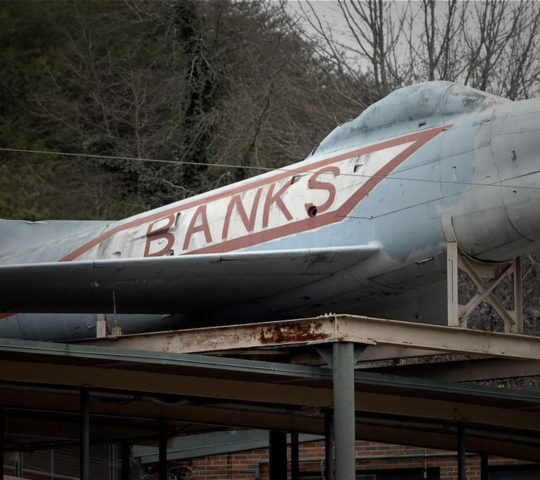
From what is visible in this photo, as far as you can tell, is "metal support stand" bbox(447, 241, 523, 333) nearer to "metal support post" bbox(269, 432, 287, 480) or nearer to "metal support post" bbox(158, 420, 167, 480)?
"metal support post" bbox(269, 432, 287, 480)

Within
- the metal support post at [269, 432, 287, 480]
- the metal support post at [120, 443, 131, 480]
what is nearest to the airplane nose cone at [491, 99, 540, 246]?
the metal support post at [269, 432, 287, 480]

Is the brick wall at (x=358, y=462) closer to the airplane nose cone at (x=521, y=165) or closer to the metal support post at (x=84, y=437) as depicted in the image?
the airplane nose cone at (x=521, y=165)

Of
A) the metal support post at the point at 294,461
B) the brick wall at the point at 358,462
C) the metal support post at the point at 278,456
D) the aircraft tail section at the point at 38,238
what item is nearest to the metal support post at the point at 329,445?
the metal support post at the point at 294,461

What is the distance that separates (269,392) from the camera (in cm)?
1309

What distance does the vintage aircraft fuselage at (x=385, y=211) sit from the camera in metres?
12.6

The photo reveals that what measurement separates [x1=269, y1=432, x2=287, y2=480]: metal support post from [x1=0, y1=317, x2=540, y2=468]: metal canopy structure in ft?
1.89

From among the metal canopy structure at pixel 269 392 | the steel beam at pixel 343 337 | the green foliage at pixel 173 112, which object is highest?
the green foliage at pixel 173 112

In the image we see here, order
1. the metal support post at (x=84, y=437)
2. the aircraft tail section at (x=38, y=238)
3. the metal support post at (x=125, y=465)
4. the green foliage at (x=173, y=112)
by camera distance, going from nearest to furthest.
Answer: the metal support post at (x=84, y=437) < the aircraft tail section at (x=38, y=238) < the metal support post at (x=125, y=465) < the green foliage at (x=173, y=112)

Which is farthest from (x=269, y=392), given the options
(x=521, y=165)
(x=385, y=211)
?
(x=521, y=165)

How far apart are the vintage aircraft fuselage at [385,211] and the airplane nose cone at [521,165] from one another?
1cm

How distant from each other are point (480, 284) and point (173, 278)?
3379mm

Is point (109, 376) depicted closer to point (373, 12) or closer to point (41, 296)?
point (41, 296)

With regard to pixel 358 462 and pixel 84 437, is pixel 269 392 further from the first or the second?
pixel 358 462

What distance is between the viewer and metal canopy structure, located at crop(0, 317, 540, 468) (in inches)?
452
